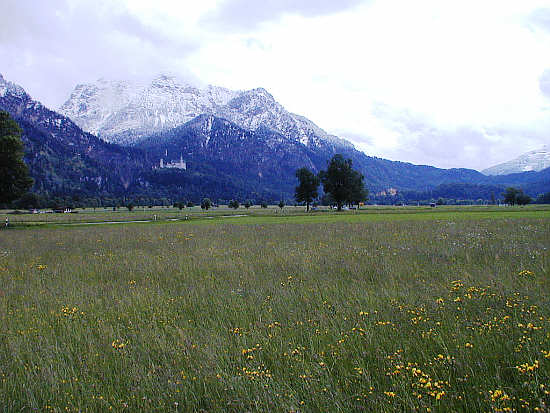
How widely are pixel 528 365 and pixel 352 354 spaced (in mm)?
2434

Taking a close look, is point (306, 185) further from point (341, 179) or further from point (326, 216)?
point (326, 216)

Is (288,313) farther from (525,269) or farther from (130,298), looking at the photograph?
(525,269)

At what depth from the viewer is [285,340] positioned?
609 cm

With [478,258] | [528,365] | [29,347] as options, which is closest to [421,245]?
[478,258]

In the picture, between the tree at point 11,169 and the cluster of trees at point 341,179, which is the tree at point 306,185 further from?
the tree at point 11,169

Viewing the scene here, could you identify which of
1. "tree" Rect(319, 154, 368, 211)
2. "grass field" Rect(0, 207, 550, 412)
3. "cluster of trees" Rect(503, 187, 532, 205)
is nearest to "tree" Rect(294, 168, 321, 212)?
"tree" Rect(319, 154, 368, 211)

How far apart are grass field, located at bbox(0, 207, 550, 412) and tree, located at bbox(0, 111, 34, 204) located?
39111mm

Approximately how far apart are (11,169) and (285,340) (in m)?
50.5

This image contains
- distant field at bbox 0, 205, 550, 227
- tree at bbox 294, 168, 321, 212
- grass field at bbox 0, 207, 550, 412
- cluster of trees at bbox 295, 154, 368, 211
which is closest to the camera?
grass field at bbox 0, 207, 550, 412

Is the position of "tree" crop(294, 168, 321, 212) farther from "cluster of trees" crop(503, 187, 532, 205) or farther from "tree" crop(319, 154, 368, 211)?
"cluster of trees" crop(503, 187, 532, 205)

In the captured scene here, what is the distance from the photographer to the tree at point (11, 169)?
41844 mm

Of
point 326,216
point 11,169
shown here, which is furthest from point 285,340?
point 326,216

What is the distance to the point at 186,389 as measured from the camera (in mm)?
4703

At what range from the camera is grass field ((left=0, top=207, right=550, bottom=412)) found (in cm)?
448
